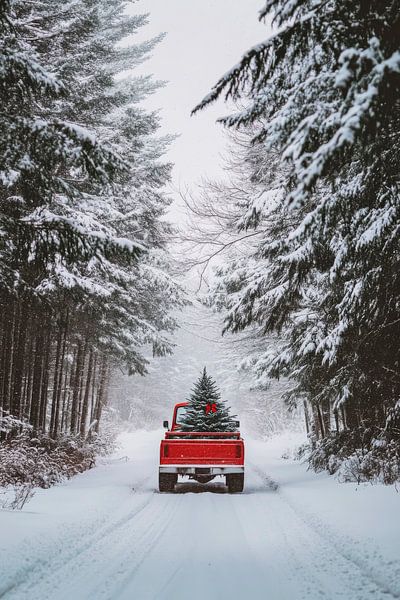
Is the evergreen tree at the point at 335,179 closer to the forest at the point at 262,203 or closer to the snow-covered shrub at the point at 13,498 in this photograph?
the forest at the point at 262,203

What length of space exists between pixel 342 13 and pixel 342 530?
19.4 feet

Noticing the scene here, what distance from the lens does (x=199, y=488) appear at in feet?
40.0

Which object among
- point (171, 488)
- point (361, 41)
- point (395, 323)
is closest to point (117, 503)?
point (171, 488)

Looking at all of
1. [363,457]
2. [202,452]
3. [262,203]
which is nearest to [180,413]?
[202,452]

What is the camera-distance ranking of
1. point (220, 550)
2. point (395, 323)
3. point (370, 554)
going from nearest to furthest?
point (370, 554) → point (220, 550) → point (395, 323)

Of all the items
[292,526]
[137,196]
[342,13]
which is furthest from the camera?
[137,196]

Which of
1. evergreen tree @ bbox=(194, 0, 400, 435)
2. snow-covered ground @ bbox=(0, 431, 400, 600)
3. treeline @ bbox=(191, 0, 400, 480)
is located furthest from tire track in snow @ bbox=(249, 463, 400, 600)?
evergreen tree @ bbox=(194, 0, 400, 435)

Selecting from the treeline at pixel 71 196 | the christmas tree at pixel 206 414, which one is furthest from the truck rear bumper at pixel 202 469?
the treeline at pixel 71 196

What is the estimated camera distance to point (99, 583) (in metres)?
4.20

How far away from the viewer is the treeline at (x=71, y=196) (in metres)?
6.36

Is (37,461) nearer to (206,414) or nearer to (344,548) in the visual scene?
(206,414)

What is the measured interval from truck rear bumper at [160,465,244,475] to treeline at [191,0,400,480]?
2653 millimetres

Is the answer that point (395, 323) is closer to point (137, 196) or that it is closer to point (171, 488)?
point (171, 488)

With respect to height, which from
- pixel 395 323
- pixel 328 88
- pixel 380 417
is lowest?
pixel 380 417
